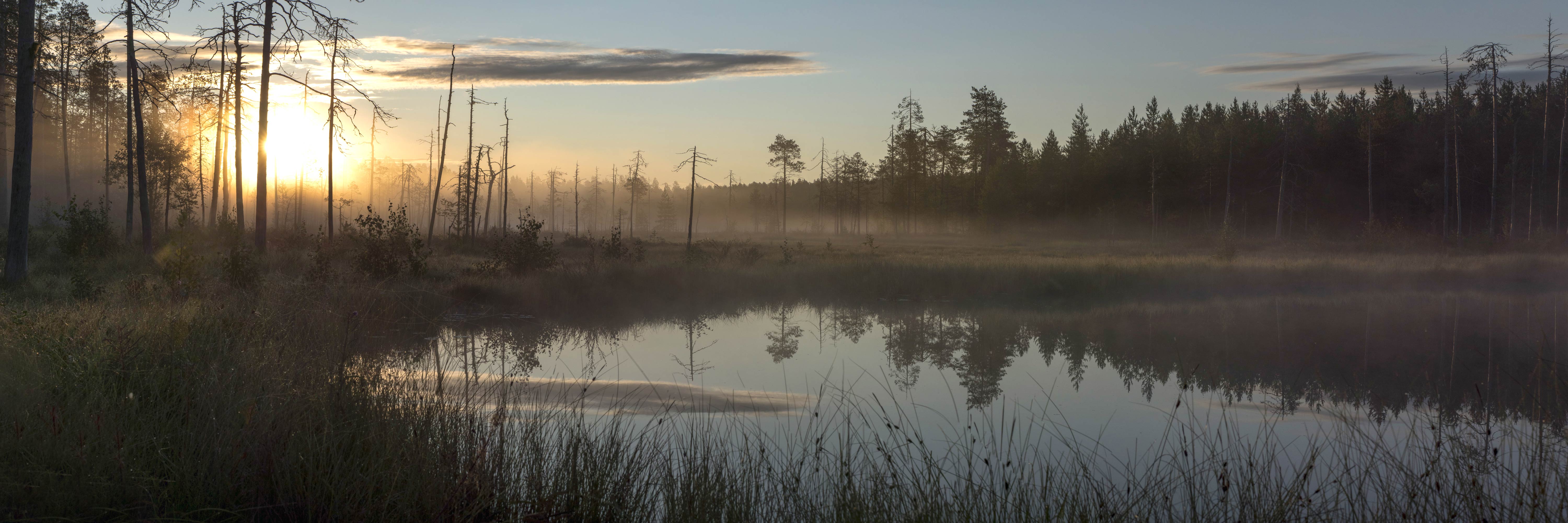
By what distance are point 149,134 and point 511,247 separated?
81.5 ft

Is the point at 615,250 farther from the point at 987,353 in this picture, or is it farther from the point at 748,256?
the point at 987,353

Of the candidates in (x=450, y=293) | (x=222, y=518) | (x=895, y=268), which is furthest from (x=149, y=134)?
(x=222, y=518)

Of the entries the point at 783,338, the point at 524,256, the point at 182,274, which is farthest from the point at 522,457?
the point at 524,256

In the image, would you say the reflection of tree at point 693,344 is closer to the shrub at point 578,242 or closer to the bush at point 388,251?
the bush at point 388,251

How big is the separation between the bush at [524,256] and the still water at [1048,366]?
4885 mm

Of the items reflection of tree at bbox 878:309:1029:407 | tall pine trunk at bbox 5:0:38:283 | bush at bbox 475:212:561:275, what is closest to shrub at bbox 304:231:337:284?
bush at bbox 475:212:561:275

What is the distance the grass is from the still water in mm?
328

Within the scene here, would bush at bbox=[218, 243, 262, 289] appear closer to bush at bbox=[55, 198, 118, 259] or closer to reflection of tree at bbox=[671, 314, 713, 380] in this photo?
bush at bbox=[55, 198, 118, 259]

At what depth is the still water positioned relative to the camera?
8367mm

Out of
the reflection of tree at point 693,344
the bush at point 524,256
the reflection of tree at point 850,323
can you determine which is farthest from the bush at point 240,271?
the reflection of tree at point 850,323

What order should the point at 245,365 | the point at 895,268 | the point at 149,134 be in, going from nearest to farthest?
the point at 245,365
the point at 895,268
the point at 149,134

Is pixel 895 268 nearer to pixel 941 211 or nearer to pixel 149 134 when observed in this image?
pixel 149 134

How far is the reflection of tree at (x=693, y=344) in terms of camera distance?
12.2m

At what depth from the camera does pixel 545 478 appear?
526cm
